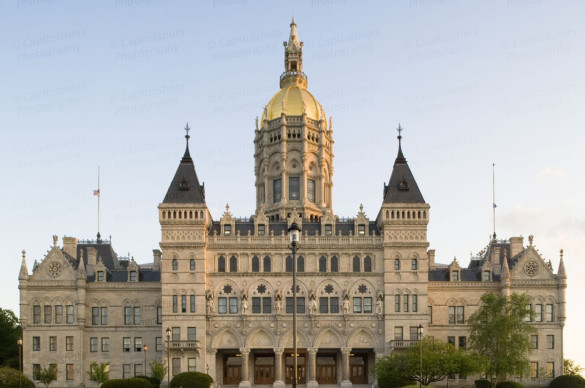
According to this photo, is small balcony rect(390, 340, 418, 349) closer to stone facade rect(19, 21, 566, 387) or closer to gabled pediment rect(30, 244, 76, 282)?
stone facade rect(19, 21, 566, 387)

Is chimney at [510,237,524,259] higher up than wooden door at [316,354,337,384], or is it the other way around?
chimney at [510,237,524,259]

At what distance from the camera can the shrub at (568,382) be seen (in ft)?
292

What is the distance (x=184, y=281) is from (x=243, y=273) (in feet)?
21.0

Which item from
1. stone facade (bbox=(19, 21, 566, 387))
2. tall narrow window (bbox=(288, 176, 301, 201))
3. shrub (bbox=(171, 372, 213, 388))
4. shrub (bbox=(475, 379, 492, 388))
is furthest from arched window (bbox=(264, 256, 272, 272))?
shrub (bbox=(475, 379, 492, 388))

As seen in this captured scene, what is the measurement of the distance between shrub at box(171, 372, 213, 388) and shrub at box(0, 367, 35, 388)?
15.6 metres

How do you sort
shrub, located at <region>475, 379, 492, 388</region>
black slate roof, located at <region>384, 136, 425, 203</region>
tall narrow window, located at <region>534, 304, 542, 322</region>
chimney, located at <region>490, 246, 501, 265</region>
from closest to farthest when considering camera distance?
1. shrub, located at <region>475, 379, 492, 388</region>
2. black slate roof, located at <region>384, 136, 425, 203</region>
3. tall narrow window, located at <region>534, 304, 542, 322</region>
4. chimney, located at <region>490, 246, 501, 265</region>

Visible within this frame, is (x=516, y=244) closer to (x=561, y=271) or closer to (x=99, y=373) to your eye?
(x=561, y=271)

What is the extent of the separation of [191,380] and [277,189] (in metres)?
31.2

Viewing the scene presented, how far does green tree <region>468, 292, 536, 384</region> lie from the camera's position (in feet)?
267

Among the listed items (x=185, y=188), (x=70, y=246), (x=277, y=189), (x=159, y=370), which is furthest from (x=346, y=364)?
(x=70, y=246)

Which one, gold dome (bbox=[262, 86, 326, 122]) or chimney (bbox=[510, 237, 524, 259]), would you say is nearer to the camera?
chimney (bbox=[510, 237, 524, 259])

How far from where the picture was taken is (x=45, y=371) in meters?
89.2

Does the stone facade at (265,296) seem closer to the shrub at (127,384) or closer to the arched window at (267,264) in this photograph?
the arched window at (267,264)

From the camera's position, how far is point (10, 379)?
275ft
